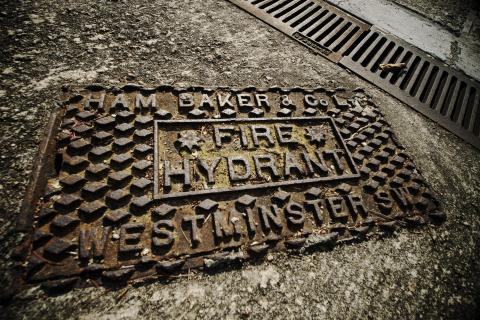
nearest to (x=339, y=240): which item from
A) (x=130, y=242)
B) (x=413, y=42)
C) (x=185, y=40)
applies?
(x=130, y=242)

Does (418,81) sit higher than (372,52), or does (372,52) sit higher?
(372,52)

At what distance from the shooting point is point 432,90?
2.27 metres

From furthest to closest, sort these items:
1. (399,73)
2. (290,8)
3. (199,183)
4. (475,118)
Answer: (290,8), (399,73), (475,118), (199,183)

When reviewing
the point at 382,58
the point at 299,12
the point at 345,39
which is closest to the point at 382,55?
the point at 382,58

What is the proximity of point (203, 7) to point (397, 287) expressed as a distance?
7.36ft

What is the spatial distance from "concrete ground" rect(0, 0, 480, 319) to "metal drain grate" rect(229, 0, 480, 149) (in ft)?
0.40

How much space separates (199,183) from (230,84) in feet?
2.51

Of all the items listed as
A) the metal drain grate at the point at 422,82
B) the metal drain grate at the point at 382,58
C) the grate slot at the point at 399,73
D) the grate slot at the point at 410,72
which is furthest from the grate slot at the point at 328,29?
the grate slot at the point at 410,72

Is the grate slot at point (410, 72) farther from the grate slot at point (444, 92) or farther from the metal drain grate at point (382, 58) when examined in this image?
the grate slot at point (444, 92)

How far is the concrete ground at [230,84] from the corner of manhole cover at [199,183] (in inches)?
2.7

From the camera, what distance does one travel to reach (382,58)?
7.93 ft

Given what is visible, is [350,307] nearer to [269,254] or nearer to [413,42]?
[269,254]

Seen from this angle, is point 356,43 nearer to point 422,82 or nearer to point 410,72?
point 410,72

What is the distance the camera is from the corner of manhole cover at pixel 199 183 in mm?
1070
